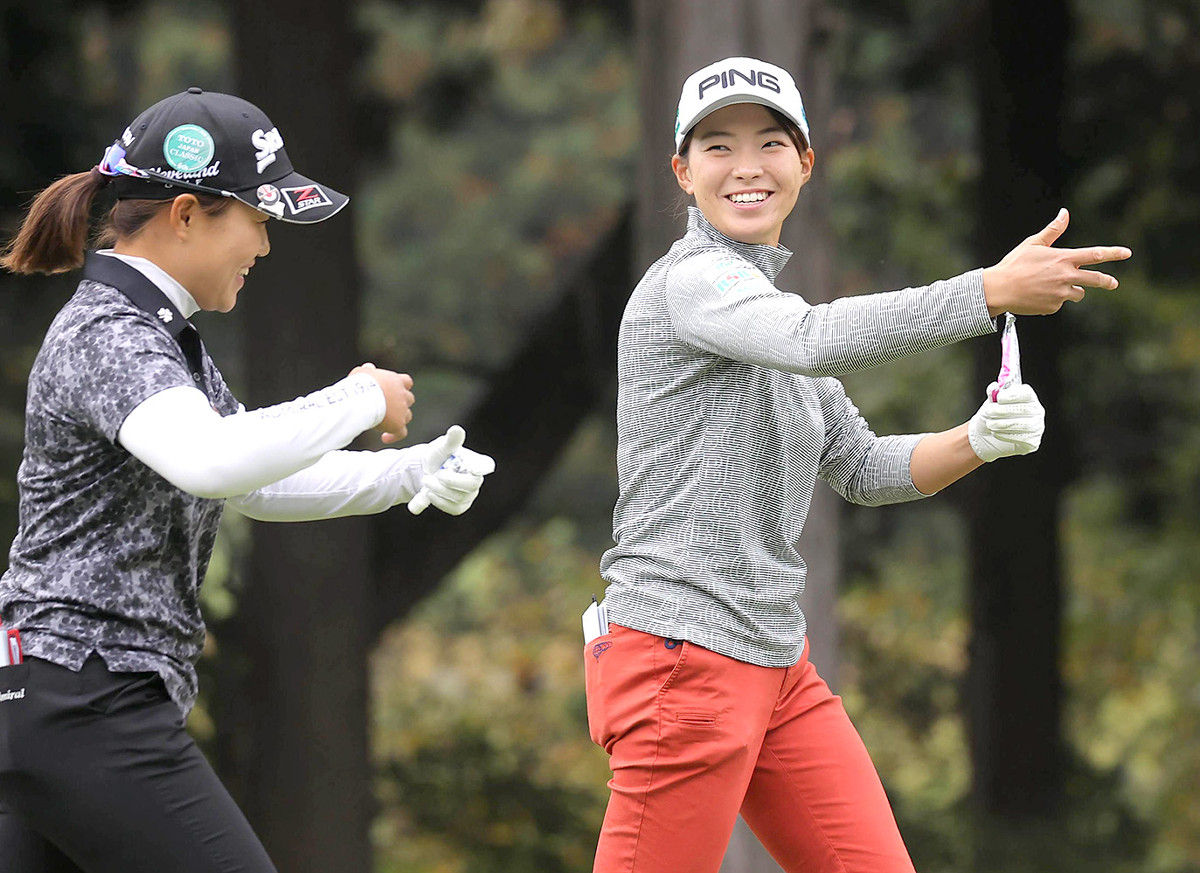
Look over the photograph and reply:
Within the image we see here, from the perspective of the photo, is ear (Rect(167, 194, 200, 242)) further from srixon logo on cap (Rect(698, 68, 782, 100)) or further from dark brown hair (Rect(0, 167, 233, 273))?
srixon logo on cap (Rect(698, 68, 782, 100))

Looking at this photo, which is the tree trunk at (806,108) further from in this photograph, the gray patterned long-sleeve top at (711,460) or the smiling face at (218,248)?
the smiling face at (218,248)

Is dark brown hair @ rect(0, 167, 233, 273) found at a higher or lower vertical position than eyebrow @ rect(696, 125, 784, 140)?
lower

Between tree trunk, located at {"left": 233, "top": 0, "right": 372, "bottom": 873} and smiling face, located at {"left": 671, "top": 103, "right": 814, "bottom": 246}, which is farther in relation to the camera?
tree trunk, located at {"left": 233, "top": 0, "right": 372, "bottom": 873}

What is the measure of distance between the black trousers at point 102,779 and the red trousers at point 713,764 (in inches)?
21.8

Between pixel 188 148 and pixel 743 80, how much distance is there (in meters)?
0.83

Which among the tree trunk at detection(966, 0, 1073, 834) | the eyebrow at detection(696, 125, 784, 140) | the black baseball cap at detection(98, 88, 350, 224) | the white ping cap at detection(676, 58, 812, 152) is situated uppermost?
the white ping cap at detection(676, 58, 812, 152)

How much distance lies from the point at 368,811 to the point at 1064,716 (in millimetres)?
3513

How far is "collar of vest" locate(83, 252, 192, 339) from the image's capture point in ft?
6.93

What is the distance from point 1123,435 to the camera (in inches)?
293

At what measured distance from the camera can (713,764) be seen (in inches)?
87.9

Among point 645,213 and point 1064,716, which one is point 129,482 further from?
point 1064,716

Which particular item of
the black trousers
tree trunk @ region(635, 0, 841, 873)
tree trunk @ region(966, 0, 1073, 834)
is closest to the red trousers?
the black trousers

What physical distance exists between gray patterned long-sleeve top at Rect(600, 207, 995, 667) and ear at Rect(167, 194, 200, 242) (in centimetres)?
66

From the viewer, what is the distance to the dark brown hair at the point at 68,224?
220cm
